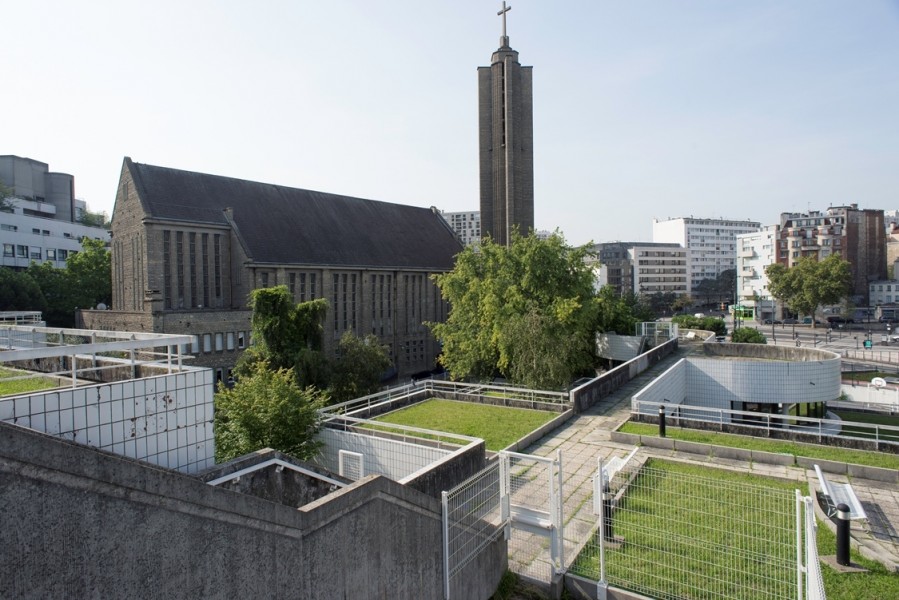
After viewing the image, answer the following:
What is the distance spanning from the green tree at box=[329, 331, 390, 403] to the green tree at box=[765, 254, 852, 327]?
2548 inches

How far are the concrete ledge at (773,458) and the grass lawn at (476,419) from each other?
18.5ft

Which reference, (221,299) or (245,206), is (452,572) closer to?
(221,299)

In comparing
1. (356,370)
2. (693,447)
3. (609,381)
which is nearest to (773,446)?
(693,447)

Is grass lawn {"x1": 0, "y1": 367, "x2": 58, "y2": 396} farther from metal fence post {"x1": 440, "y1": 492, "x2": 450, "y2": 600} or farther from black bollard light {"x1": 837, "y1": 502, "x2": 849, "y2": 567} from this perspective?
black bollard light {"x1": 837, "y1": 502, "x2": 849, "y2": 567}

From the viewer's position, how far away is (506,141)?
47625 millimetres

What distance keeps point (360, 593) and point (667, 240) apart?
144 meters

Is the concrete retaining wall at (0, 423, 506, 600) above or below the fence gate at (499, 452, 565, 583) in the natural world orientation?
above

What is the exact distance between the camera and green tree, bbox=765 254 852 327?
6875 cm

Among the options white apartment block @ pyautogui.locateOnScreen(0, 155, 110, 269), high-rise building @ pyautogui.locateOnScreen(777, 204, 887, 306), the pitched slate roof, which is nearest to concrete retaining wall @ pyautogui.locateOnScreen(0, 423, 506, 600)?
the pitched slate roof

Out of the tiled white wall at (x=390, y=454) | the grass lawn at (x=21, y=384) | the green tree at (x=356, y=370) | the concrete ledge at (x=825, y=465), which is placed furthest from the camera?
the green tree at (x=356, y=370)

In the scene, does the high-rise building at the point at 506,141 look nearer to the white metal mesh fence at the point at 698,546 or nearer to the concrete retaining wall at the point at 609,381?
the concrete retaining wall at the point at 609,381

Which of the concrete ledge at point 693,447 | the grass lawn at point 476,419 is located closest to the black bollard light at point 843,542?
the concrete ledge at point 693,447

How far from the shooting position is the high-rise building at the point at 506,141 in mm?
47438

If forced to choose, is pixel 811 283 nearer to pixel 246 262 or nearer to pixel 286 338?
pixel 246 262
